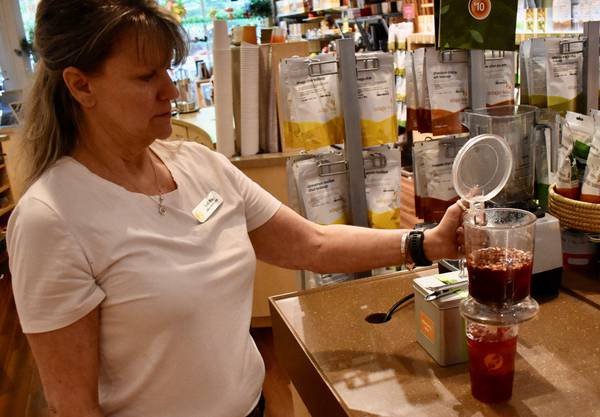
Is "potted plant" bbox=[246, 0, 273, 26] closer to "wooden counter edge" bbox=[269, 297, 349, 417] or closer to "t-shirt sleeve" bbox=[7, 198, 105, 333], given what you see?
"wooden counter edge" bbox=[269, 297, 349, 417]

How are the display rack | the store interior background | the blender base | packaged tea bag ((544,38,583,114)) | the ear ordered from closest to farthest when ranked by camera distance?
the blender base
the ear
the display rack
packaged tea bag ((544,38,583,114))
the store interior background

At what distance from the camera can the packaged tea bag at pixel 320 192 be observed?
1694mm

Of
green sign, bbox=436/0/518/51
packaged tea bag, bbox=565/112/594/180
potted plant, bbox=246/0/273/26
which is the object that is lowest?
packaged tea bag, bbox=565/112/594/180

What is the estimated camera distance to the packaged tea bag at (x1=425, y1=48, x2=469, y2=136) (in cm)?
170

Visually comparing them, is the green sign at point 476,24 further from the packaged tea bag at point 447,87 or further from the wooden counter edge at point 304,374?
the wooden counter edge at point 304,374

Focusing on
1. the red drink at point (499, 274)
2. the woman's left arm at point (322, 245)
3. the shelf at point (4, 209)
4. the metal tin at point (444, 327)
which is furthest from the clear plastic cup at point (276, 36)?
the shelf at point (4, 209)

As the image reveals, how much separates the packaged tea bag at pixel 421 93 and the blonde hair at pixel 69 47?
75 cm

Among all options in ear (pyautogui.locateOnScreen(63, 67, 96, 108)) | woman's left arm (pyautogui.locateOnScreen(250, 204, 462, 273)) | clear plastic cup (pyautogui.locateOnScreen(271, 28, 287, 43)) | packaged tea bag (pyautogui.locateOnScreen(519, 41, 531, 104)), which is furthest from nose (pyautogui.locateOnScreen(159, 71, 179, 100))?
clear plastic cup (pyautogui.locateOnScreen(271, 28, 287, 43))

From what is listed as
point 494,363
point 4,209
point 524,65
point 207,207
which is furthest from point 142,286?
point 4,209

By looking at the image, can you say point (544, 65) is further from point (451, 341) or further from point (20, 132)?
point (20, 132)

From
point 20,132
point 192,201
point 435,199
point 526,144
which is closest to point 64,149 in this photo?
point 20,132

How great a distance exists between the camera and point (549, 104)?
5.80ft

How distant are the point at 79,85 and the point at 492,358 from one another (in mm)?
908

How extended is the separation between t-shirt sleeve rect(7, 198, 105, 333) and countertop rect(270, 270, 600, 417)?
0.50 m
